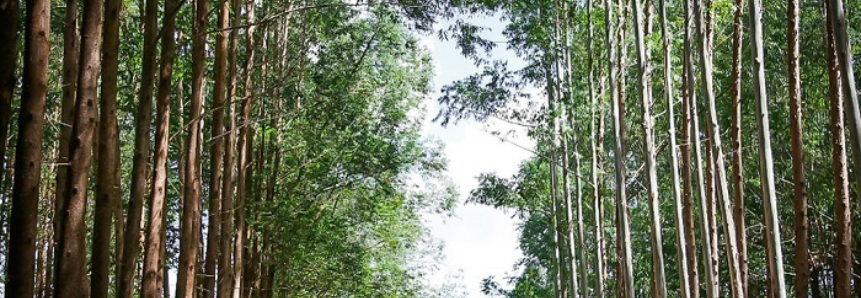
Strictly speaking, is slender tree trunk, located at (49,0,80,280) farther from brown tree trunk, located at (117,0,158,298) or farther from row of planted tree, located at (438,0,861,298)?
row of planted tree, located at (438,0,861,298)

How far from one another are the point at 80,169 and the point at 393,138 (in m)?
10.8

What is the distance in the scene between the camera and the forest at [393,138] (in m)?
7.92

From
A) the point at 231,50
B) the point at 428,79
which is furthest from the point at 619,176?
the point at 428,79

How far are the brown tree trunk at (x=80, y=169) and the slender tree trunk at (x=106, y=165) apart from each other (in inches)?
18.1

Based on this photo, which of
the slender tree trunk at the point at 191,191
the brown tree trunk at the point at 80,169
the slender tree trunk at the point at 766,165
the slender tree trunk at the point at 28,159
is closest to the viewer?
the slender tree trunk at the point at 28,159

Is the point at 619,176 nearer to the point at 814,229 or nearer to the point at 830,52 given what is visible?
the point at 830,52

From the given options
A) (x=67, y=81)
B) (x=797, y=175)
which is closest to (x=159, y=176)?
(x=67, y=81)

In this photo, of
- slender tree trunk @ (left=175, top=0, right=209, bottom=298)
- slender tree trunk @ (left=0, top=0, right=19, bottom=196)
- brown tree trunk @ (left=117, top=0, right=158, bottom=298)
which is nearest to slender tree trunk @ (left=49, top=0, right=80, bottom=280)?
slender tree trunk @ (left=0, top=0, right=19, bottom=196)

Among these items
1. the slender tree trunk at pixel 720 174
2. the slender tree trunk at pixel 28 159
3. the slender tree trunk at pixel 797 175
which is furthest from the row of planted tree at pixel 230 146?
the slender tree trunk at pixel 797 175

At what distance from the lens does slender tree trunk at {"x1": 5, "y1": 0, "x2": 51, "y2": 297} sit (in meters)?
5.71

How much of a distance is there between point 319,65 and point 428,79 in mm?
3889

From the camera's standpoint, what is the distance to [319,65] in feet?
51.8

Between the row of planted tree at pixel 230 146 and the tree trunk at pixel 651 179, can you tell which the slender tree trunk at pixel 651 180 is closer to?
the tree trunk at pixel 651 179

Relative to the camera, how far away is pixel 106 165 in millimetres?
6828
